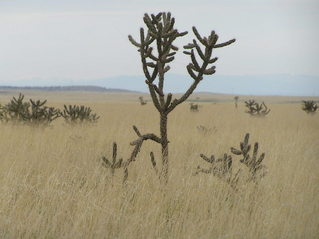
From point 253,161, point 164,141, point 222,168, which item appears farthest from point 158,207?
point 253,161

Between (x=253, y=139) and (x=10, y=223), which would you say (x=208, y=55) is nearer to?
(x=10, y=223)

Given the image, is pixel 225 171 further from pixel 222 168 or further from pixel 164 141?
pixel 164 141

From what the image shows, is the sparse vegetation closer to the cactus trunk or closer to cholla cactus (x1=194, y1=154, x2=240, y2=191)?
cholla cactus (x1=194, y1=154, x2=240, y2=191)

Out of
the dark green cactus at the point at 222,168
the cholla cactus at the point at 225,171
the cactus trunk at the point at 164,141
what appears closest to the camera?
the cholla cactus at the point at 225,171

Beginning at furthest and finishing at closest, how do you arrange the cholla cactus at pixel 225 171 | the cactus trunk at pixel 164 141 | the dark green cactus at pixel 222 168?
the cactus trunk at pixel 164 141
the dark green cactus at pixel 222 168
the cholla cactus at pixel 225 171

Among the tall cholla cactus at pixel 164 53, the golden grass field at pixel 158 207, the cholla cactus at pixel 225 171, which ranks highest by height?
the tall cholla cactus at pixel 164 53

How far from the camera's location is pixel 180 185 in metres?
5.69

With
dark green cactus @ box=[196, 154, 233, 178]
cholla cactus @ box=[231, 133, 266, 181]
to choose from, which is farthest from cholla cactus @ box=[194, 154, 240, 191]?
cholla cactus @ box=[231, 133, 266, 181]

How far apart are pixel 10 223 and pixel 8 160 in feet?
9.61

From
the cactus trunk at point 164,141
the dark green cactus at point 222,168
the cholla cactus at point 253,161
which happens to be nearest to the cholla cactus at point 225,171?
the dark green cactus at point 222,168

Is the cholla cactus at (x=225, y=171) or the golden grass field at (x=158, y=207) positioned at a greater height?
the cholla cactus at (x=225, y=171)

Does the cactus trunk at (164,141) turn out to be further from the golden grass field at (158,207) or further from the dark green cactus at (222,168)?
the dark green cactus at (222,168)

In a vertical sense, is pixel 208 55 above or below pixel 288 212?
above

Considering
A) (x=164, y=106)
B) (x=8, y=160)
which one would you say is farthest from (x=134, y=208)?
(x=8, y=160)
